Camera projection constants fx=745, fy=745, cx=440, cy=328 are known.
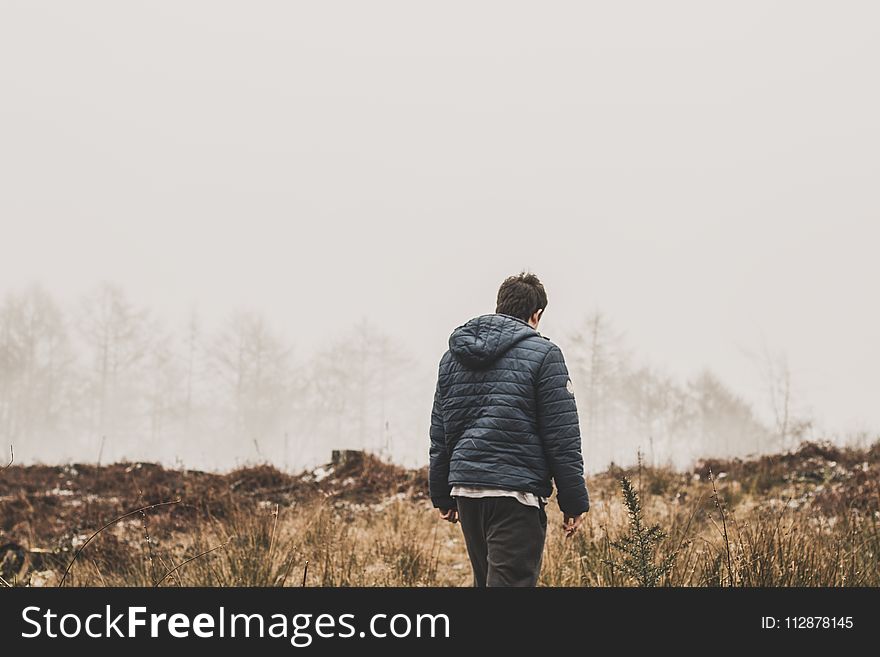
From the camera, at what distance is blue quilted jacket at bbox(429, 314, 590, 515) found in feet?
11.8

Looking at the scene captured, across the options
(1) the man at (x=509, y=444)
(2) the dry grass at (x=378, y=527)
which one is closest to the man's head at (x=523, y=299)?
(1) the man at (x=509, y=444)

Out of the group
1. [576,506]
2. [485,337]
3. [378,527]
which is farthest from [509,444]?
[378,527]

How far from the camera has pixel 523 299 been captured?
3959 mm

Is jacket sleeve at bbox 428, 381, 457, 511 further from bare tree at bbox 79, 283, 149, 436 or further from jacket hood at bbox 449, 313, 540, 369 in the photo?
bare tree at bbox 79, 283, 149, 436

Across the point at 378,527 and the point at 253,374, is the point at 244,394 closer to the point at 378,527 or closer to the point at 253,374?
the point at 253,374

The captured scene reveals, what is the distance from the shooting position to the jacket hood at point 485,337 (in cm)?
373

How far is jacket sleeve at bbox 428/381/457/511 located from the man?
0.12 metres

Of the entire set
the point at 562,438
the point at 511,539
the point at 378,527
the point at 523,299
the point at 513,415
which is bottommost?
the point at 378,527

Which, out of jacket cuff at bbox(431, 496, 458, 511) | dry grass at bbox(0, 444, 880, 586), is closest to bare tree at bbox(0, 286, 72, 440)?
dry grass at bbox(0, 444, 880, 586)

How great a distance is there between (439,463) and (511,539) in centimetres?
60

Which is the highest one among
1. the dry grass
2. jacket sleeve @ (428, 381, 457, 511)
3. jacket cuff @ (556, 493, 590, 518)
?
jacket sleeve @ (428, 381, 457, 511)

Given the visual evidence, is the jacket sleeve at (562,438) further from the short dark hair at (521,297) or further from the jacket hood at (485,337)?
the short dark hair at (521,297)
